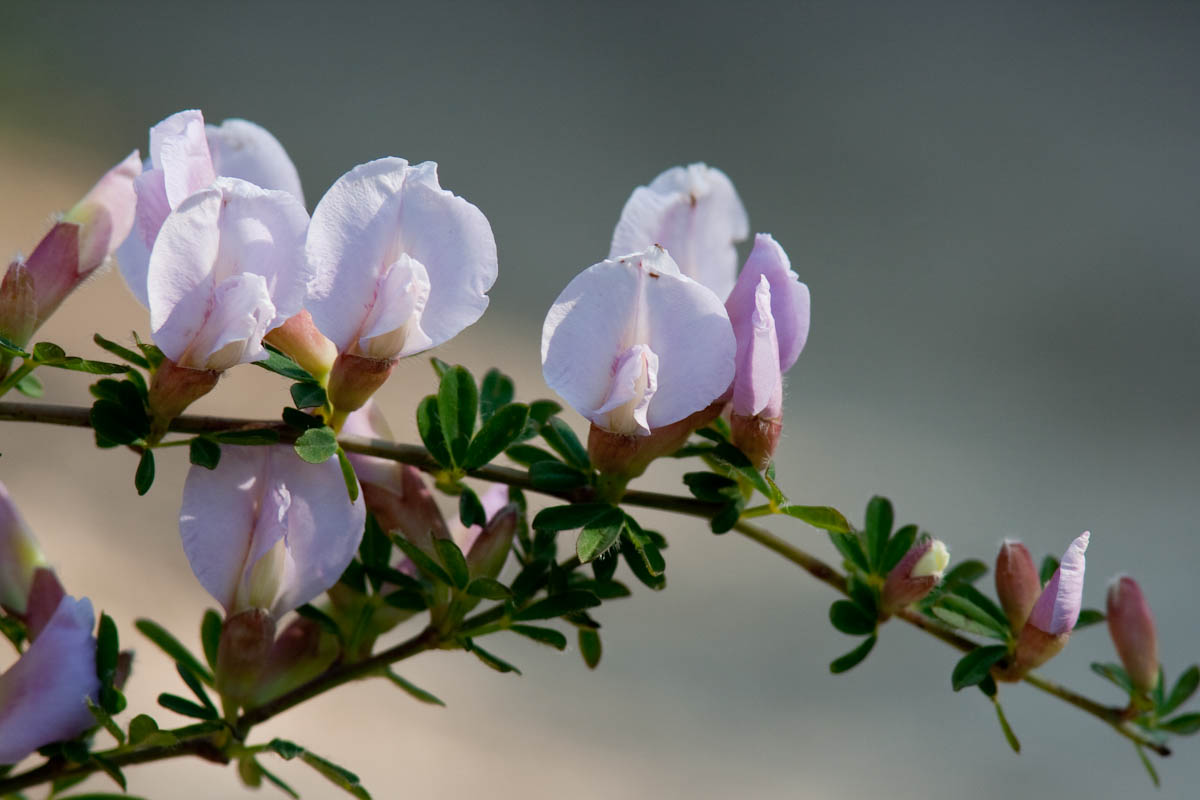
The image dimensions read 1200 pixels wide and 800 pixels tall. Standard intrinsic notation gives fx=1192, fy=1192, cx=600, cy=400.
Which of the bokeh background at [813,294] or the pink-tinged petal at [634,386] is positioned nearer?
the pink-tinged petal at [634,386]

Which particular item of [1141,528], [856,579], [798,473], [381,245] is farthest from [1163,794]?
[381,245]

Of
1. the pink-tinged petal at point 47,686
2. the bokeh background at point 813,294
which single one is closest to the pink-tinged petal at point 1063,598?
the pink-tinged petal at point 47,686

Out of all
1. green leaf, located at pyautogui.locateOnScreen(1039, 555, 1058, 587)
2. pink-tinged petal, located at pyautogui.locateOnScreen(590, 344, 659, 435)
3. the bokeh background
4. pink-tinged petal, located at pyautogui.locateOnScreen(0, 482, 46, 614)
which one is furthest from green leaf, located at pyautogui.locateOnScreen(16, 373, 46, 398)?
the bokeh background

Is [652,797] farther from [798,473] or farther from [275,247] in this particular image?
[275,247]

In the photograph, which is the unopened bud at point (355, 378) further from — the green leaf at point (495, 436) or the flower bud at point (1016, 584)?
the flower bud at point (1016, 584)

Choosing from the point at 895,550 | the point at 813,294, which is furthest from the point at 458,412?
the point at 813,294

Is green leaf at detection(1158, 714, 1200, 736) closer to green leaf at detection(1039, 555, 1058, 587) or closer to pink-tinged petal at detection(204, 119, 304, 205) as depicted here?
green leaf at detection(1039, 555, 1058, 587)
